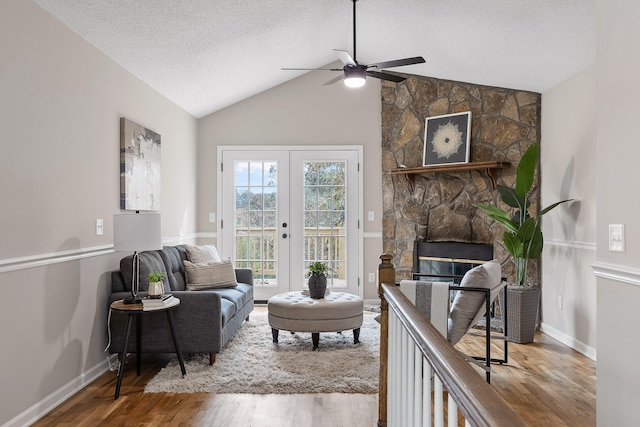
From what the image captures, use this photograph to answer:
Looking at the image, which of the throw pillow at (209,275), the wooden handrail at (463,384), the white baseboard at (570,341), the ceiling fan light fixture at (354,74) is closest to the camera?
the wooden handrail at (463,384)

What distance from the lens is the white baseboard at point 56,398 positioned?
9.02 feet

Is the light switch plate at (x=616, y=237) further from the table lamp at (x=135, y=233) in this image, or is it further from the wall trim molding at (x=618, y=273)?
the table lamp at (x=135, y=233)

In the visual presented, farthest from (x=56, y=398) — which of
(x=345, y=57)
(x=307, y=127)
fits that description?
(x=307, y=127)

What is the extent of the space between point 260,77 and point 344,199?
6.14 ft

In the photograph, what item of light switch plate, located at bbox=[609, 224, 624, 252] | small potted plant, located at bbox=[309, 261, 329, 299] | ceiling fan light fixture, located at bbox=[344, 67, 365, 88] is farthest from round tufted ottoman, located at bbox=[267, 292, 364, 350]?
light switch plate, located at bbox=[609, 224, 624, 252]

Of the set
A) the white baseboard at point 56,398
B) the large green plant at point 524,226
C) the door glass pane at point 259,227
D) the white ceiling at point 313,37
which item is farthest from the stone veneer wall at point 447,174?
the white baseboard at point 56,398

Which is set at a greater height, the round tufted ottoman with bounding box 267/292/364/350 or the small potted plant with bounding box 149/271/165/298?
the small potted plant with bounding box 149/271/165/298

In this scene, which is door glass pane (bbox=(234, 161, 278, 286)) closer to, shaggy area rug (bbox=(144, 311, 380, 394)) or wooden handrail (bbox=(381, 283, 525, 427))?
shaggy area rug (bbox=(144, 311, 380, 394))

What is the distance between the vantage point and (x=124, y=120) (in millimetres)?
4125

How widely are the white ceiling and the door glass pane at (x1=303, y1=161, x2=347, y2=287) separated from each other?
1467mm

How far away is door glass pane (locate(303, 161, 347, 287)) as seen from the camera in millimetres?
6512

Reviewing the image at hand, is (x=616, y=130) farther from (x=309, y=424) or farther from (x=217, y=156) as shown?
(x=217, y=156)

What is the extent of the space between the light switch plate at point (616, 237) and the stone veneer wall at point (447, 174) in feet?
11.0

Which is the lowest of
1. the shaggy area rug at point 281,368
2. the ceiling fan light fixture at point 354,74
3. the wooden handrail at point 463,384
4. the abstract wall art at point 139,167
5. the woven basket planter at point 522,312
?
the shaggy area rug at point 281,368
